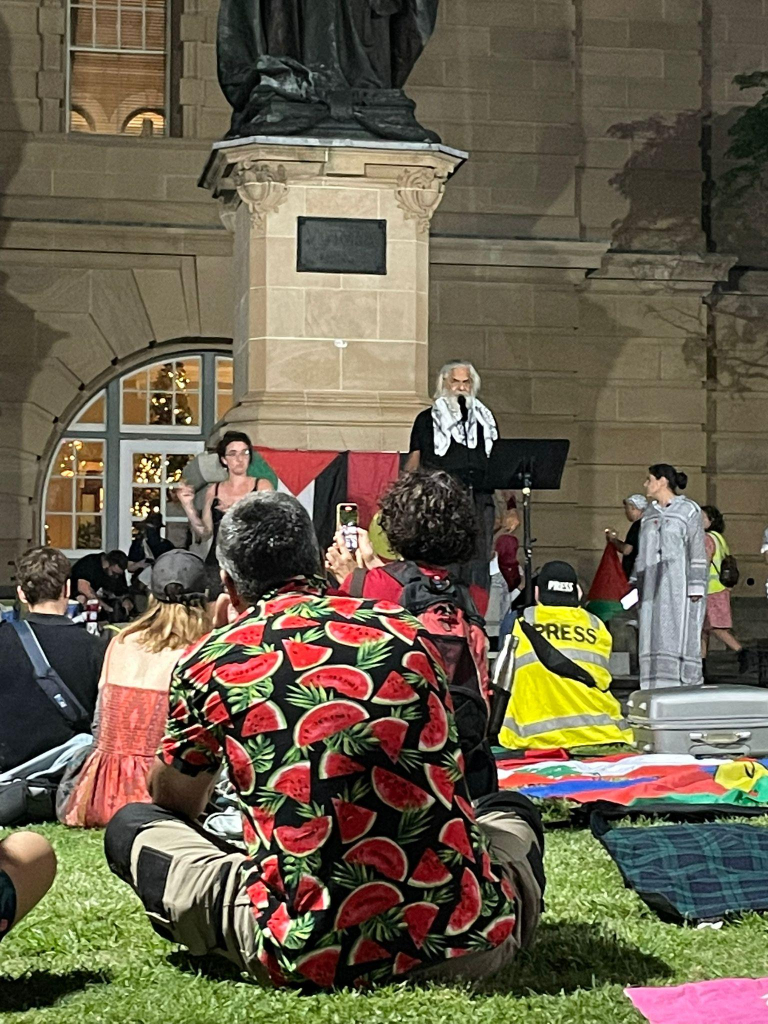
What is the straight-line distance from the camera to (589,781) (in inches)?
335

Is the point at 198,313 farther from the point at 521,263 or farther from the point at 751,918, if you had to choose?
the point at 751,918

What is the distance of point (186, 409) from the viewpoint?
23031mm

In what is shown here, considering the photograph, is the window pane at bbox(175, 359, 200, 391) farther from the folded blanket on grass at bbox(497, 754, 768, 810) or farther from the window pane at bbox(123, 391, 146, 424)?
the folded blanket on grass at bbox(497, 754, 768, 810)

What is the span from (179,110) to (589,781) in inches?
615

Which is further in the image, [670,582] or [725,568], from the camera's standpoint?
[725,568]

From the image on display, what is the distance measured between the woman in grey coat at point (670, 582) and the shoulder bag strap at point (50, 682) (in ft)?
18.5

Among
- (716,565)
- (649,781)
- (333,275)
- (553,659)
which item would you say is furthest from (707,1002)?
(716,565)

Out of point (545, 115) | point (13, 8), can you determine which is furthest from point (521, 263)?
point (13, 8)

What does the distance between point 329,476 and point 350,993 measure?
27.0 ft

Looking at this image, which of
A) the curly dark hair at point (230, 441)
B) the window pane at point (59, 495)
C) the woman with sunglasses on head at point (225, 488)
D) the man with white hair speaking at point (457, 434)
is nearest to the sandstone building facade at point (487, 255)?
the window pane at point (59, 495)

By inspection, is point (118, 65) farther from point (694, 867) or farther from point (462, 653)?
point (694, 867)

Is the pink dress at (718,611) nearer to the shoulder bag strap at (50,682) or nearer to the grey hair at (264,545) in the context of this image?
the shoulder bag strap at (50,682)

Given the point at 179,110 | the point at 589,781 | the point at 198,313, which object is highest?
the point at 179,110

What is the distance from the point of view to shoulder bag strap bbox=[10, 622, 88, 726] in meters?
7.47
